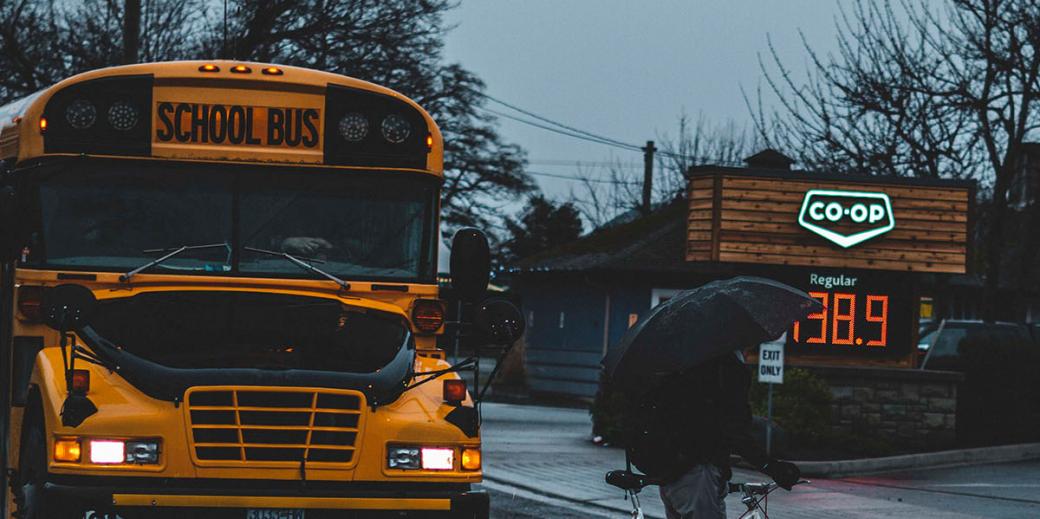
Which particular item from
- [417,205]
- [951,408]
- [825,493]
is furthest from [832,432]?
[417,205]

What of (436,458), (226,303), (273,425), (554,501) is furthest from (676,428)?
(554,501)

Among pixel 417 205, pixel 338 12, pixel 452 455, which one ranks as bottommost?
pixel 452 455

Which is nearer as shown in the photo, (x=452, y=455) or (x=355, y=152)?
(x=452, y=455)

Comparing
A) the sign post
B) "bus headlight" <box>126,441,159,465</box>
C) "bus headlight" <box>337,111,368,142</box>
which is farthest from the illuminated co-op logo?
"bus headlight" <box>126,441,159,465</box>

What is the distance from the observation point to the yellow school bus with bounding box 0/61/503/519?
7.11 metres

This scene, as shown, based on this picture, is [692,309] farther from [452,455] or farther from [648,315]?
[452,455]

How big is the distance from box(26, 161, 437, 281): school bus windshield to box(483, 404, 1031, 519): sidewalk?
15.2ft

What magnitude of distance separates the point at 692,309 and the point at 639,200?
56.2 metres

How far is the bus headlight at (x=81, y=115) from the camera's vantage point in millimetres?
8617

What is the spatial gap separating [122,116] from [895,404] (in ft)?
42.7

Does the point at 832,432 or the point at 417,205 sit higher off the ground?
the point at 417,205

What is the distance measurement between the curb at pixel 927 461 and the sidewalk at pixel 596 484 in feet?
1.85

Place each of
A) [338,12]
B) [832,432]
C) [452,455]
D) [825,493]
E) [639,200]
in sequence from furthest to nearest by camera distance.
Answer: [639,200] < [338,12] < [832,432] < [825,493] < [452,455]

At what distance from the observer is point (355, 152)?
8945 millimetres
